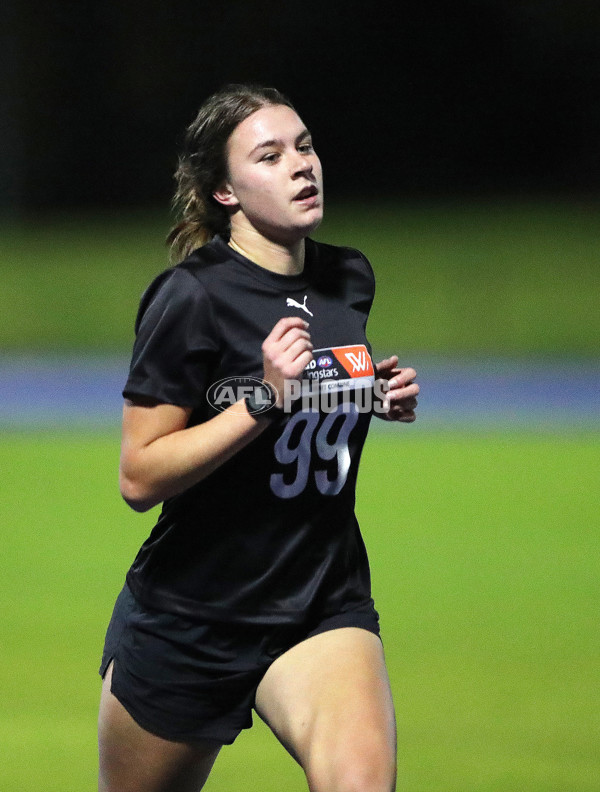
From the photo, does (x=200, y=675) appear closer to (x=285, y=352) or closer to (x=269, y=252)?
(x=285, y=352)

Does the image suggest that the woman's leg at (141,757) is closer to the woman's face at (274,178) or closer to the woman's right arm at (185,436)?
the woman's right arm at (185,436)

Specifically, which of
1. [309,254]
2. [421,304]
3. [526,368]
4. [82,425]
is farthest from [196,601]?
[421,304]

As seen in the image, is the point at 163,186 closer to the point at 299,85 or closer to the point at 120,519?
the point at 299,85

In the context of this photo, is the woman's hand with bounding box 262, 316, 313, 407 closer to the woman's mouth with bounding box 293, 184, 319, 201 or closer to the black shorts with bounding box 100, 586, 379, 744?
the woman's mouth with bounding box 293, 184, 319, 201

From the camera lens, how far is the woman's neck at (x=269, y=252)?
2670 mm

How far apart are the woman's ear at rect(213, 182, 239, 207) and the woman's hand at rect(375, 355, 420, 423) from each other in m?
0.47

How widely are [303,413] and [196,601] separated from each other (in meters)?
0.43

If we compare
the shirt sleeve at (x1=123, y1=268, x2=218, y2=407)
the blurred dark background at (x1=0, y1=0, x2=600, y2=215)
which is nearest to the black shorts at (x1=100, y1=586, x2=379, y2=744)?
the shirt sleeve at (x1=123, y1=268, x2=218, y2=407)

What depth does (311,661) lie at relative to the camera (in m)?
2.54

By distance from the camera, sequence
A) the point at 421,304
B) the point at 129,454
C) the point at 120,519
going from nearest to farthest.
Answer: the point at 129,454 → the point at 120,519 → the point at 421,304

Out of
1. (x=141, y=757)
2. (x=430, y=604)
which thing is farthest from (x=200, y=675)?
(x=430, y=604)

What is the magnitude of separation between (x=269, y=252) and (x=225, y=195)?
169 mm

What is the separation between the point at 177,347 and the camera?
2471 mm

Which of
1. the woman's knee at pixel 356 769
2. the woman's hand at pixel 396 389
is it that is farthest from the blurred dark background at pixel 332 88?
the woman's knee at pixel 356 769
